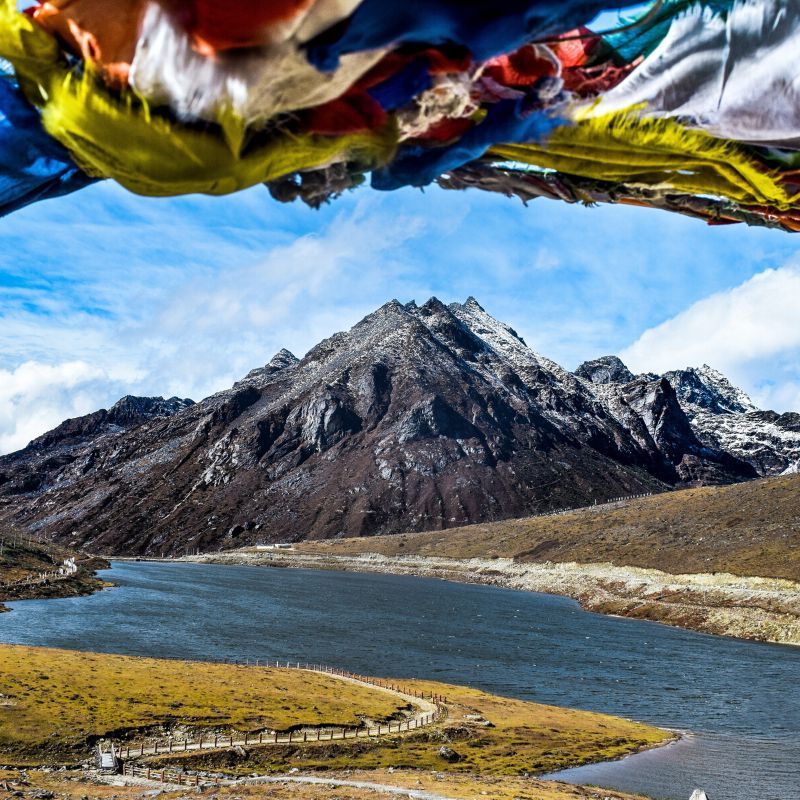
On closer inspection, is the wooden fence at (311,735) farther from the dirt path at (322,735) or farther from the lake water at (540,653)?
the lake water at (540,653)

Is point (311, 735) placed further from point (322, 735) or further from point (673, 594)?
point (673, 594)

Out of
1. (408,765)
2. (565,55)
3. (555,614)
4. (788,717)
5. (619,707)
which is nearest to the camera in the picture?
(565,55)

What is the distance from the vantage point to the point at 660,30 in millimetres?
2365

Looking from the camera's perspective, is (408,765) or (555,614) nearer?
(408,765)

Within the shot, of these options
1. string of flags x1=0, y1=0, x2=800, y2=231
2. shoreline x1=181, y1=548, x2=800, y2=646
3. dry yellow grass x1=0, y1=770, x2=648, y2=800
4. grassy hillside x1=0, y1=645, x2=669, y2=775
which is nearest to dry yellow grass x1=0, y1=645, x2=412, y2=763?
grassy hillside x1=0, y1=645, x2=669, y2=775

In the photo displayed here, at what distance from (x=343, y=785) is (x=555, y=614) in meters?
77.8

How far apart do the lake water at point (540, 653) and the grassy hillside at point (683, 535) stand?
24.1 metres

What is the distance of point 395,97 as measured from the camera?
2.16 metres

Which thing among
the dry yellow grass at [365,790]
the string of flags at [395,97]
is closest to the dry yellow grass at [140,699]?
the dry yellow grass at [365,790]

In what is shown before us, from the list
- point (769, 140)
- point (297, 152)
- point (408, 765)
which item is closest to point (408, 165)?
point (297, 152)

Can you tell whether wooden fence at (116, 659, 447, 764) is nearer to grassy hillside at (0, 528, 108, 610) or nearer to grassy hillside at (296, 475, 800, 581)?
grassy hillside at (0, 528, 108, 610)

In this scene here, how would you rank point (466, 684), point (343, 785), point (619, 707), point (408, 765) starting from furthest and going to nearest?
point (466, 684) → point (619, 707) → point (408, 765) → point (343, 785)

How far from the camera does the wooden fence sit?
3278cm

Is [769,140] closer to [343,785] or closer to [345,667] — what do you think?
[343,785]
